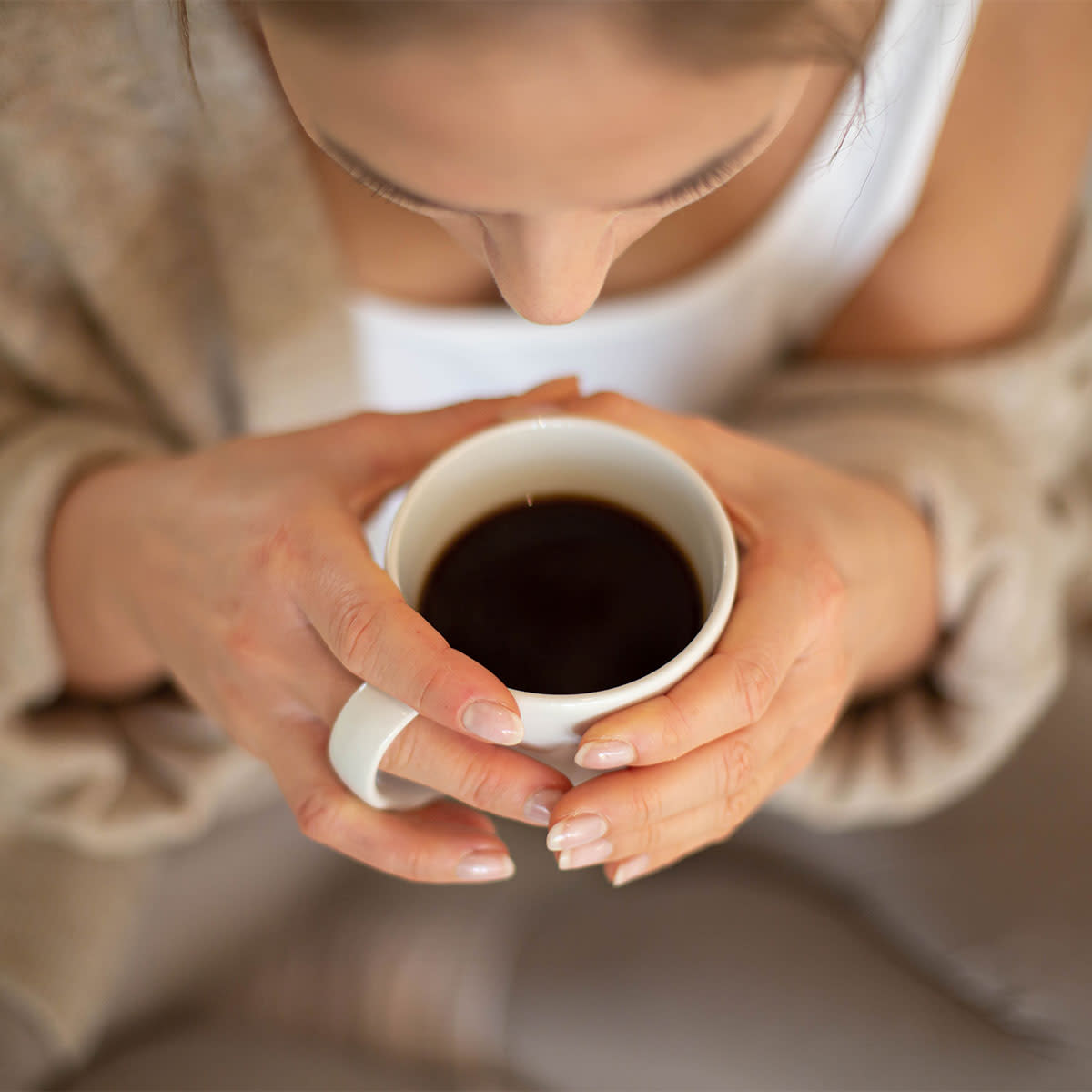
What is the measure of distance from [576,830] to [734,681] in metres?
0.10

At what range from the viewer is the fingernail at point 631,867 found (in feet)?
1.50

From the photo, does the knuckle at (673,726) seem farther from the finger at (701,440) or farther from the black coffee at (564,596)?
the finger at (701,440)

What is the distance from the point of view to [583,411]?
0.46 meters

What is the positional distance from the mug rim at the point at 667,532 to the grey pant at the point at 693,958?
0.47 meters

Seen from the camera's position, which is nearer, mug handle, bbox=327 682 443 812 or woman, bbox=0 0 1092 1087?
woman, bbox=0 0 1092 1087

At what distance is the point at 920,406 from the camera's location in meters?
0.73

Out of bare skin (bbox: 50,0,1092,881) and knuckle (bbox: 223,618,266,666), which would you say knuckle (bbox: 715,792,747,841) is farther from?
knuckle (bbox: 223,618,266,666)

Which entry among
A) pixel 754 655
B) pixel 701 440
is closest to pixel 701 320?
pixel 701 440

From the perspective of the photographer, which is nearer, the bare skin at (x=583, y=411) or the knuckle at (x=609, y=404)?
the bare skin at (x=583, y=411)

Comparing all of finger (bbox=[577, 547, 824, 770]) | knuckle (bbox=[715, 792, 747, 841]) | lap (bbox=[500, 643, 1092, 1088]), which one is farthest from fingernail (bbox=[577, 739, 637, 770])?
lap (bbox=[500, 643, 1092, 1088])

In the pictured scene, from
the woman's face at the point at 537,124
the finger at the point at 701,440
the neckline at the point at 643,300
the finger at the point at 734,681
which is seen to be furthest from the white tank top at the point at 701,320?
the woman's face at the point at 537,124

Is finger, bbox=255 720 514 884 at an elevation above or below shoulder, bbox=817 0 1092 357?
below

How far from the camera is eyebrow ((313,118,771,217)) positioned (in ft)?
0.85

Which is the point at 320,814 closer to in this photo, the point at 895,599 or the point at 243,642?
the point at 243,642
